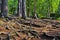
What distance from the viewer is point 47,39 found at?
9.09m

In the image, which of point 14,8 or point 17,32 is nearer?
point 17,32

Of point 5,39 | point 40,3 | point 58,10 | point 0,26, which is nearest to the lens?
point 5,39

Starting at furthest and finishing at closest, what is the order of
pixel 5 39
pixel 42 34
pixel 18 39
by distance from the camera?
pixel 42 34
pixel 18 39
pixel 5 39

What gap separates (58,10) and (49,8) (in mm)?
7493

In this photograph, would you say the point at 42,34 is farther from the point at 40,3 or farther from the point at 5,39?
the point at 40,3

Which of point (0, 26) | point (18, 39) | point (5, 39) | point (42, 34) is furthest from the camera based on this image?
point (0, 26)

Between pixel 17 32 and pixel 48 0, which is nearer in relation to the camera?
pixel 17 32

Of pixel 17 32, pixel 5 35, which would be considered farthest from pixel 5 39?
pixel 17 32

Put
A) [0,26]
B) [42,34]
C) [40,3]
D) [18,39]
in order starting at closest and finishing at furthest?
1. [18,39]
2. [42,34]
3. [0,26]
4. [40,3]

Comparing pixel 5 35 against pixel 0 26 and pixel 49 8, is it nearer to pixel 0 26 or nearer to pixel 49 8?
pixel 0 26

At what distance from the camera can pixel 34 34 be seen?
9312 mm

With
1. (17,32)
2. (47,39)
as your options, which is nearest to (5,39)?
(17,32)

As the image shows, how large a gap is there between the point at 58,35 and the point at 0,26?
3.16 meters

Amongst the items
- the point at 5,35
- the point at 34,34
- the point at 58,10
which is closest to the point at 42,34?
the point at 34,34
